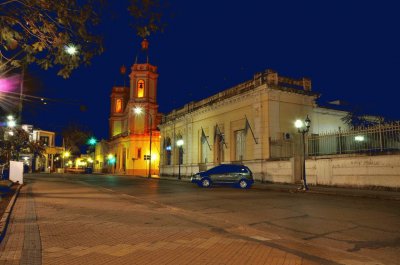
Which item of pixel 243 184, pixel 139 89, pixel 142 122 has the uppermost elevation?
pixel 139 89

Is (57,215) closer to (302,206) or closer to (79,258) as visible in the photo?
(79,258)

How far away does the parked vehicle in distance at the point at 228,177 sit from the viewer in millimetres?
23483

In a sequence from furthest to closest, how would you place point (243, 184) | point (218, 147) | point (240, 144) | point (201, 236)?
point (218, 147) → point (240, 144) → point (243, 184) → point (201, 236)

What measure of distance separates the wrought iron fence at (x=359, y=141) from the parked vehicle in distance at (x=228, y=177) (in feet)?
17.4

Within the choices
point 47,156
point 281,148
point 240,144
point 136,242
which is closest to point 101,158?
point 47,156

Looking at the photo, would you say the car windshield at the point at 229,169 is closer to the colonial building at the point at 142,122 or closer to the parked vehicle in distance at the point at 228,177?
the parked vehicle in distance at the point at 228,177

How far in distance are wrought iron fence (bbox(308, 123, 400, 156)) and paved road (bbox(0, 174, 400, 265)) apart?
9.29 m

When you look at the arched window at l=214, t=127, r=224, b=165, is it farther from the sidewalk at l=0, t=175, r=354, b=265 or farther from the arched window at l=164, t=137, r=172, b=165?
the sidewalk at l=0, t=175, r=354, b=265

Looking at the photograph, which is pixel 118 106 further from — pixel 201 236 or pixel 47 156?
pixel 201 236

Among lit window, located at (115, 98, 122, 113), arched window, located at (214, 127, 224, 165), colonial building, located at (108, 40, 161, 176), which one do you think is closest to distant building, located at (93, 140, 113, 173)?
lit window, located at (115, 98, 122, 113)

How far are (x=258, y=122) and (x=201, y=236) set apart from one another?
22563mm

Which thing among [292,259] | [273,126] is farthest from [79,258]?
[273,126]

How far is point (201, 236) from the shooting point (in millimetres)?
7578

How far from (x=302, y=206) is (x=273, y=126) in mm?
16202
